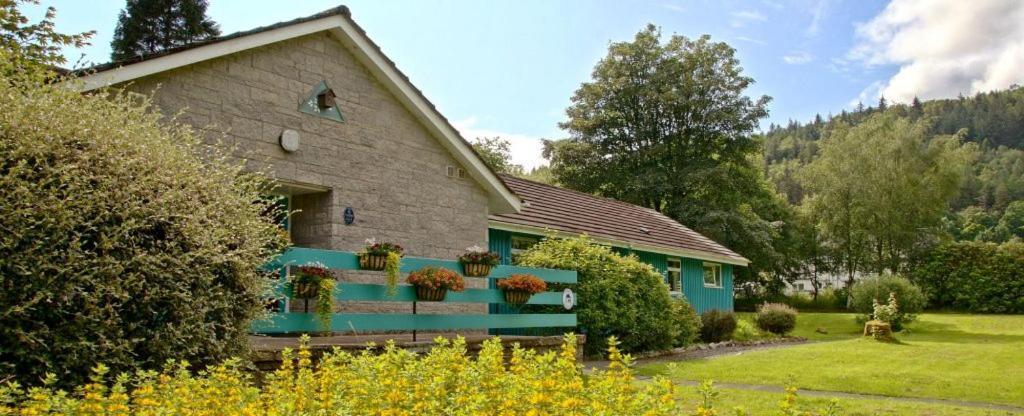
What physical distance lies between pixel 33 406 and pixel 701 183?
35.5m

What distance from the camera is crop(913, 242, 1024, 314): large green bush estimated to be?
1330 inches

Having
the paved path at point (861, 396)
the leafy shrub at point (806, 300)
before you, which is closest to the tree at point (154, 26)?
the leafy shrub at point (806, 300)

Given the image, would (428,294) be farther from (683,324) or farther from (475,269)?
(683,324)

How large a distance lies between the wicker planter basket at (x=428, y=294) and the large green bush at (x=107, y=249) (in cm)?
319

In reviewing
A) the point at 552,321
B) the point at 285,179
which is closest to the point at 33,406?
the point at 285,179

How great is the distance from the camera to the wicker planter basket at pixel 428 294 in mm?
9914

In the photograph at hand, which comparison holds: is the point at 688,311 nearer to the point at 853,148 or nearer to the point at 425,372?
the point at 425,372

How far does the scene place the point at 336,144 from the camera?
11.6m

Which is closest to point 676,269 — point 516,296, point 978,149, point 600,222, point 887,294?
point 600,222

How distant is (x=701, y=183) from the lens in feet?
123

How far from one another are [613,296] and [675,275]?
32.5 ft

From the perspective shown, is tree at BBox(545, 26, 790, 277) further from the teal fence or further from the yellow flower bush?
the yellow flower bush

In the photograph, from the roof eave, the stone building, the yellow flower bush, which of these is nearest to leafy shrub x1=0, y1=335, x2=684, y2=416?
the yellow flower bush

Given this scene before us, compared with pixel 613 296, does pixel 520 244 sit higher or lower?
higher
